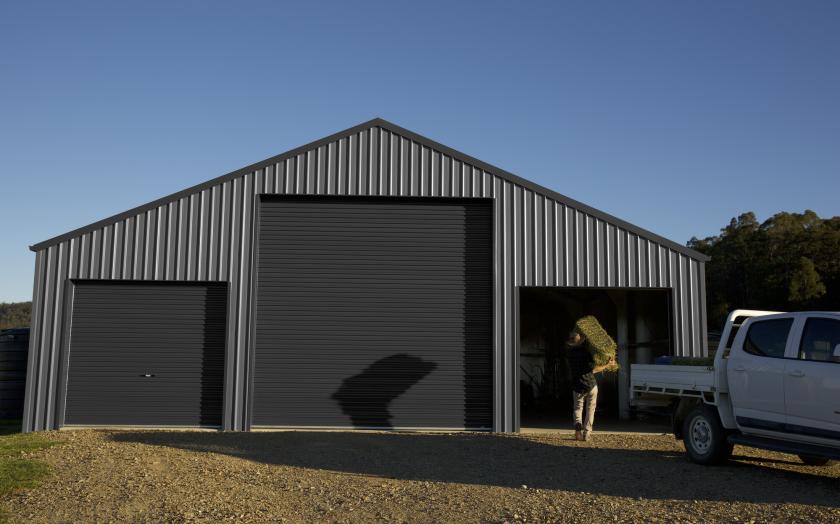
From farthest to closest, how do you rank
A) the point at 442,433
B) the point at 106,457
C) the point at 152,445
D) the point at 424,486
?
the point at 442,433, the point at 152,445, the point at 106,457, the point at 424,486

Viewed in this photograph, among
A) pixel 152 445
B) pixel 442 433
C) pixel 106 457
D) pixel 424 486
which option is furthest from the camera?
pixel 442 433

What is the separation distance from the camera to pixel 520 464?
10172 millimetres

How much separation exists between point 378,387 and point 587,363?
164 inches

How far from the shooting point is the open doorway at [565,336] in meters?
17.0

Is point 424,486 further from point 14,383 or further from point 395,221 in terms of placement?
point 14,383

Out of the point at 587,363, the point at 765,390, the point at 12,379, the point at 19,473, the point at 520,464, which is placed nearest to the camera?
the point at 19,473

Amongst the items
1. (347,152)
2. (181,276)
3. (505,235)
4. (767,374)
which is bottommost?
(767,374)

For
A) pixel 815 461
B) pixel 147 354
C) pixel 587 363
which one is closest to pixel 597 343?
pixel 587 363

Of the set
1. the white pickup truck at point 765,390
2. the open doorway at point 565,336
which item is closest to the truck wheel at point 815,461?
the white pickup truck at point 765,390

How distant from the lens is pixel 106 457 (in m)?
10.3

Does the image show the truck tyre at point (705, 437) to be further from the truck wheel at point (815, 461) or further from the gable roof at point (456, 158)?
the gable roof at point (456, 158)

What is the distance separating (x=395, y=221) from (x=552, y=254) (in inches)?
128

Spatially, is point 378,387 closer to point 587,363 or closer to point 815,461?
point 587,363

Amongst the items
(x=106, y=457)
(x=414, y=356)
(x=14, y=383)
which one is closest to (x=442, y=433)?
(x=414, y=356)
